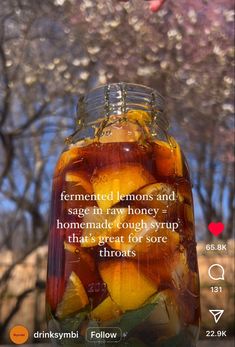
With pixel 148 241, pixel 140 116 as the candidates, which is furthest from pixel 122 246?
pixel 140 116

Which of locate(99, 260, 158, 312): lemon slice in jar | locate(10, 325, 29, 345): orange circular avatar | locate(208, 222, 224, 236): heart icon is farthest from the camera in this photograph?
locate(208, 222, 224, 236): heart icon

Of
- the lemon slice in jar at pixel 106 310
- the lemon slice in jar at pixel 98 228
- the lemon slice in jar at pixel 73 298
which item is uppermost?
the lemon slice in jar at pixel 98 228

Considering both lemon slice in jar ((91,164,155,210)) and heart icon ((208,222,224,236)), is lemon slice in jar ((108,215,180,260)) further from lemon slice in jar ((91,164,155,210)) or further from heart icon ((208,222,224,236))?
heart icon ((208,222,224,236))

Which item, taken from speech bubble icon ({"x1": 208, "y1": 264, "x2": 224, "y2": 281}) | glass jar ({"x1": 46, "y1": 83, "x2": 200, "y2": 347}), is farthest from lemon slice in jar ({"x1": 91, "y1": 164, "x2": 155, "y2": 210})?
speech bubble icon ({"x1": 208, "y1": 264, "x2": 224, "y2": 281})

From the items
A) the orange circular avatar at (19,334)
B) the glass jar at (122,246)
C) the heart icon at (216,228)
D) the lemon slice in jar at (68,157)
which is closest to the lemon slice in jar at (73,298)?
the glass jar at (122,246)

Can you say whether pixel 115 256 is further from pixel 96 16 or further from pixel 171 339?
pixel 96 16

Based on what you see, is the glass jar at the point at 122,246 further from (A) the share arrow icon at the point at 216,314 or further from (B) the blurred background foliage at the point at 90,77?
(B) the blurred background foliage at the point at 90,77

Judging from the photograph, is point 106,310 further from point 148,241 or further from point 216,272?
point 216,272
